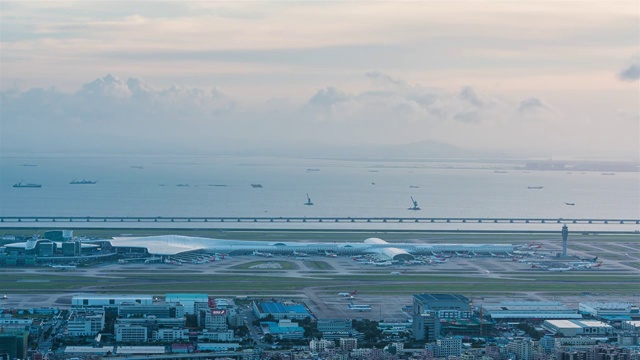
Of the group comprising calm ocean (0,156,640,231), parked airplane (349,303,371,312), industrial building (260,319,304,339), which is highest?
calm ocean (0,156,640,231)

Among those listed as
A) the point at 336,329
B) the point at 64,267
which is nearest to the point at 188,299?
the point at 336,329

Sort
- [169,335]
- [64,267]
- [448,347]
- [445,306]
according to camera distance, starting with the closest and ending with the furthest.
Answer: [448,347], [169,335], [445,306], [64,267]

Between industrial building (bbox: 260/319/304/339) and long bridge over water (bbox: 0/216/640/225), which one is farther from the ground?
long bridge over water (bbox: 0/216/640/225)

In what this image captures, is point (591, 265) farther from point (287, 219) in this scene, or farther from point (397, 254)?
point (287, 219)

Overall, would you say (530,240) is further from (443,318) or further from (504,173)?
(504,173)

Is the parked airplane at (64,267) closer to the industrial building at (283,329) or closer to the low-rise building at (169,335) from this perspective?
Result: the industrial building at (283,329)

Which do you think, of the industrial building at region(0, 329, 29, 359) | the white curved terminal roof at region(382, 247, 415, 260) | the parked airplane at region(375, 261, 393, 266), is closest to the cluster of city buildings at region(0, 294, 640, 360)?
the industrial building at region(0, 329, 29, 359)

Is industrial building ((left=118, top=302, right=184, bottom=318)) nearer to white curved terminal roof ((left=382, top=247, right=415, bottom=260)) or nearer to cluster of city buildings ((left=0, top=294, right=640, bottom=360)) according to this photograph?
cluster of city buildings ((left=0, top=294, right=640, bottom=360))

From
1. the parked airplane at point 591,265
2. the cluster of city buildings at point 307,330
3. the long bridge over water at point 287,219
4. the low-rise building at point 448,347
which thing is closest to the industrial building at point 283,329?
the cluster of city buildings at point 307,330
